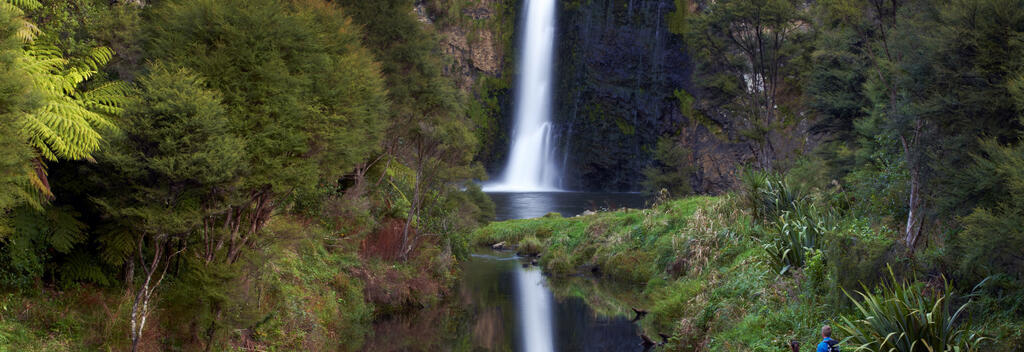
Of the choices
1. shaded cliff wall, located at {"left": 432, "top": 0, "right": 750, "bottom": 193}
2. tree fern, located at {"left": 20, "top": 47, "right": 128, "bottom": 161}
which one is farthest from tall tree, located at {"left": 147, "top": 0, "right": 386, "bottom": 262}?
shaded cliff wall, located at {"left": 432, "top": 0, "right": 750, "bottom": 193}

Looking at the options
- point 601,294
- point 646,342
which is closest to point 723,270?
point 646,342

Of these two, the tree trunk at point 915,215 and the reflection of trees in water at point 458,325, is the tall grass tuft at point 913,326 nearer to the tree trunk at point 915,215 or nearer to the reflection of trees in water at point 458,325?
the tree trunk at point 915,215

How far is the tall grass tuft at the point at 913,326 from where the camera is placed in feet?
25.4

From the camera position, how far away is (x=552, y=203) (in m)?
51.8

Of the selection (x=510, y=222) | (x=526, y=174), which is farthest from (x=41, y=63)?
(x=526, y=174)

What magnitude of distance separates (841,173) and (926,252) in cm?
1173

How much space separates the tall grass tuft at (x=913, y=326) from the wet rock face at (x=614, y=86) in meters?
56.4

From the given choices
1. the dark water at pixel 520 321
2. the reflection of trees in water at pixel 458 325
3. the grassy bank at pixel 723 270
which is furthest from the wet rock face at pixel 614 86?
the reflection of trees in water at pixel 458 325

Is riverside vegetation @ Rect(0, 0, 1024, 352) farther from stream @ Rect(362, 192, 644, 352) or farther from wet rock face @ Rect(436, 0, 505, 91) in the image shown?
wet rock face @ Rect(436, 0, 505, 91)

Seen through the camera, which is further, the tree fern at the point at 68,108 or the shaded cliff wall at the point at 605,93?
the shaded cliff wall at the point at 605,93

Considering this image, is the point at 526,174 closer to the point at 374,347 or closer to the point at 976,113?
the point at 374,347

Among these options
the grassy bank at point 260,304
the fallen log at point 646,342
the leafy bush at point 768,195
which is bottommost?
the fallen log at point 646,342

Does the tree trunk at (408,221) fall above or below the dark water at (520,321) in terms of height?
above

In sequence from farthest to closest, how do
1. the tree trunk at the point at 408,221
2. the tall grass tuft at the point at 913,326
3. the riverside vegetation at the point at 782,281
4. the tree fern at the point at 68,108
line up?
the tree trunk at the point at 408,221 < the riverside vegetation at the point at 782,281 < the tall grass tuft at the point at 913,326 < the tree fern at the point at 68,108
